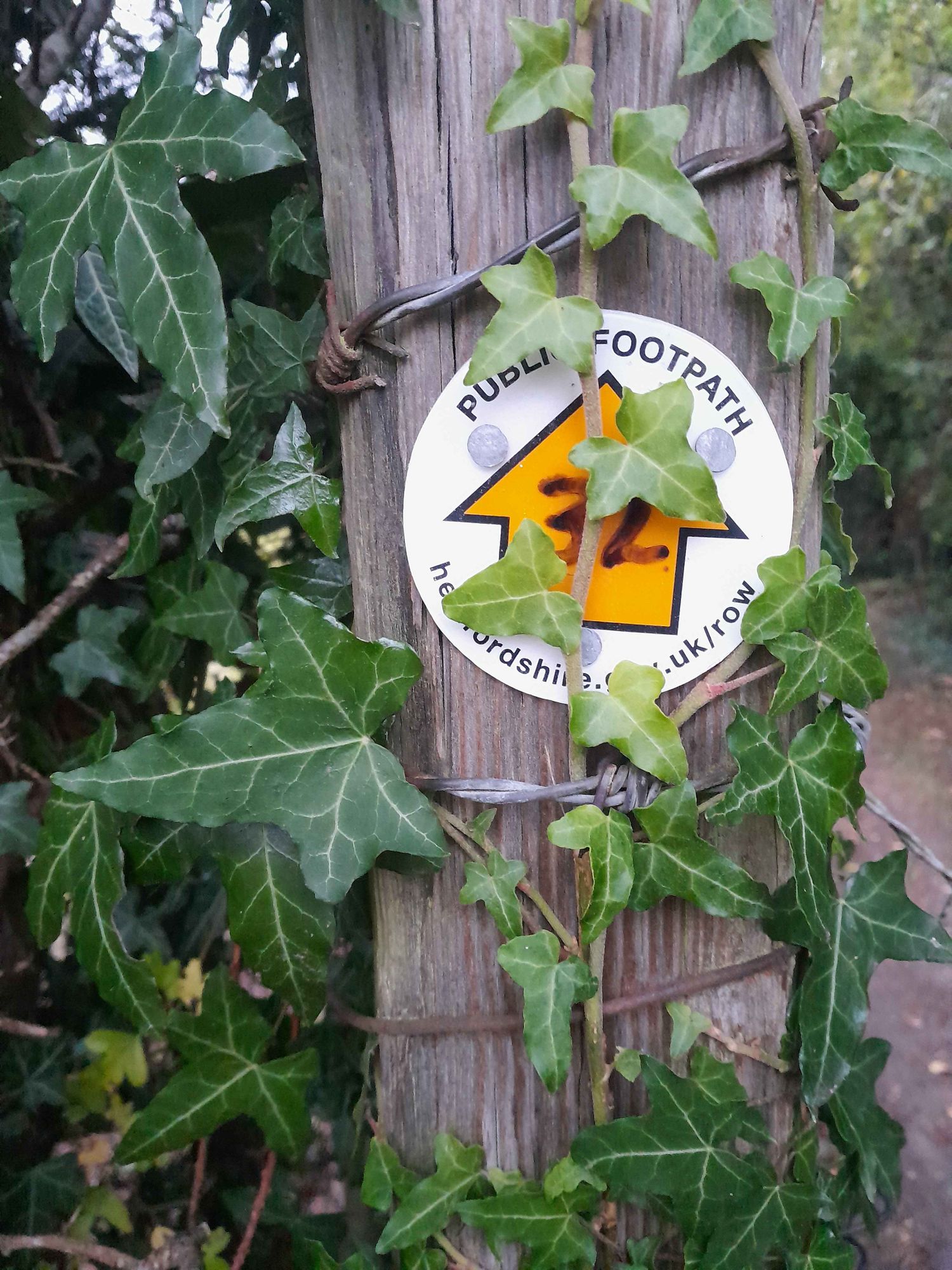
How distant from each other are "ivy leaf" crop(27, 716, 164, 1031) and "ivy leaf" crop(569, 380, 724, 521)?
0.60 meters

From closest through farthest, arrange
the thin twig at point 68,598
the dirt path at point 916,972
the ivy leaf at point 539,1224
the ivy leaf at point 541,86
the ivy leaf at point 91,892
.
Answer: the ivy leaf at point 541,86 → the ivy leaf at point 539,1224 → the ivy leaf at point 91,892 → the thin twig at point 68,598 → the dirt path at point 916,972

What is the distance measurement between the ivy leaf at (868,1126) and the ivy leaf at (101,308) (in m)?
1.06

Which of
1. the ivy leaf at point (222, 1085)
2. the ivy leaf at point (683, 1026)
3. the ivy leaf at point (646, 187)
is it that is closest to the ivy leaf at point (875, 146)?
the ivy leaf at point (646, 187)

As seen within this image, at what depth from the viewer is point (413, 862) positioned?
719mm

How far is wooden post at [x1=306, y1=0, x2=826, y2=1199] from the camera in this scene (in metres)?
0.63

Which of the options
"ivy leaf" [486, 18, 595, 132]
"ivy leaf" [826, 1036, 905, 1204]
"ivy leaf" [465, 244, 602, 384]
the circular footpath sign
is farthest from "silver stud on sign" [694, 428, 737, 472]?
"ivy leaf" [826, 1036, 905, 1204]

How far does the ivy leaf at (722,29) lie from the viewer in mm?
598

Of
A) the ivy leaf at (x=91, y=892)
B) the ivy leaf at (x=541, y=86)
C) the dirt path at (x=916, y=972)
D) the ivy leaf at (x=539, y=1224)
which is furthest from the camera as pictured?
the dirt path at (x=916, y=972)

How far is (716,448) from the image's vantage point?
0.66 m

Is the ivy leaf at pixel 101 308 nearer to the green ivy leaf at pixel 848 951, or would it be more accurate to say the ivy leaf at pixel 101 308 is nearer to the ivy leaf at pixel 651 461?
the ivy leaf at pixel 651 461

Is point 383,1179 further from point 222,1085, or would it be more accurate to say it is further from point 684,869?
point 684,869

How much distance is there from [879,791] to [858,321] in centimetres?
252

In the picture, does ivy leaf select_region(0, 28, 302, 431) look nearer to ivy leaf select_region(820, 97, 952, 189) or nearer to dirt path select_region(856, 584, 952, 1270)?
ivy leaf select_region(820, 97, 952, 189)

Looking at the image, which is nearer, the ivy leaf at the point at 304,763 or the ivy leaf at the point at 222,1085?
the ivy leaf at the point at 304,763
